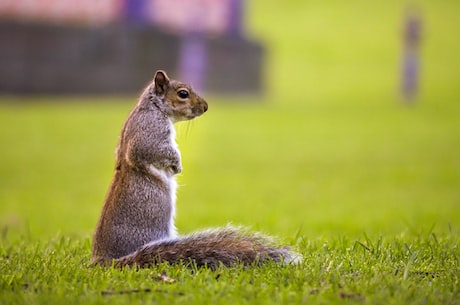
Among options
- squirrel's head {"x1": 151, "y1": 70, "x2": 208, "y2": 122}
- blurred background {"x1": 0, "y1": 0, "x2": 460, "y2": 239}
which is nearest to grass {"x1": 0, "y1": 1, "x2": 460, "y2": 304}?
blurred background {"x1": 0, "y1": 0, "x2": 460, "y2": 239}

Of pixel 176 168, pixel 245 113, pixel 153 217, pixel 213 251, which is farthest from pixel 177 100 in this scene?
pixel 245 113

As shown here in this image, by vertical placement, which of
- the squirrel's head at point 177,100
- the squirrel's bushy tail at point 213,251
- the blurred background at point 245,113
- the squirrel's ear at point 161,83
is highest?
the squirrel's ear at point 161,83

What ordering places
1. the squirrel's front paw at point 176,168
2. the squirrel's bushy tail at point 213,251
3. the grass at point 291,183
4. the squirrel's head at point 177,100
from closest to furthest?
the grass at point 291,183 → the squirrel's bushy tail at point 213,251 → the squirrel's front paw at point 176,168 → the squirrel's head at point 177,100

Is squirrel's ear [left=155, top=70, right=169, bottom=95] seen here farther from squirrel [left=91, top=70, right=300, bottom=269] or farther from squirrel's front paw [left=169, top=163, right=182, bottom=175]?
squirrel's front paw [left=169, top=163, right=182, bottom=175]

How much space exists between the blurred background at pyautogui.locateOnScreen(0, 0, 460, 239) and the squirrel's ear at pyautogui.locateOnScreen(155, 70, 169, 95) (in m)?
3.20

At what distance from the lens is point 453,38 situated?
33.8m

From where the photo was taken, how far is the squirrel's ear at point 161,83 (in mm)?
4848

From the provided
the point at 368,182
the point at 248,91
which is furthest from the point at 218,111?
the point at 368,182

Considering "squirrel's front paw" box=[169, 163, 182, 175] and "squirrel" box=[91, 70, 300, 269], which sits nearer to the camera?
"squirrel" box=[91, 70, 300, 269]

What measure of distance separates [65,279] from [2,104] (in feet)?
57.9

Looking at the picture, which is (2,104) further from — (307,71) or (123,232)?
(123,232)

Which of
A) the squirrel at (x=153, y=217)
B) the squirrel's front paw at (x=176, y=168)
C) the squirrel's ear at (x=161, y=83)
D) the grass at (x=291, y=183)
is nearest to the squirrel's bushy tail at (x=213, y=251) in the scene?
the squirrel at (x=153, y=217)

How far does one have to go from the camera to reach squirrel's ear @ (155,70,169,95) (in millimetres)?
4848

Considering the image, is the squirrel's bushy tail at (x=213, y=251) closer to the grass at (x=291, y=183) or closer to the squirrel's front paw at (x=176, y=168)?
the grass at (x=291, y=183)
